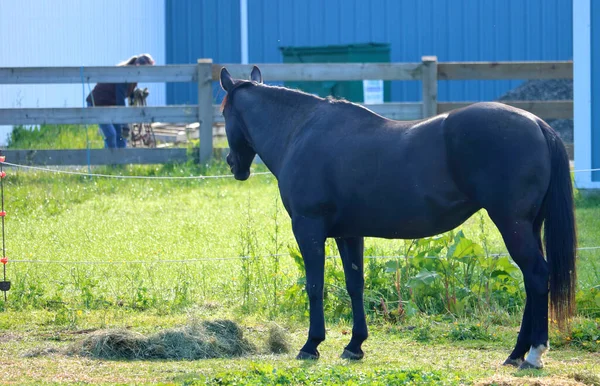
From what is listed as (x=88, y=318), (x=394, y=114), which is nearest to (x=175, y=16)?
(x=394, y=114)

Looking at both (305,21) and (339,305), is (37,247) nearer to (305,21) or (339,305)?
(339,305)

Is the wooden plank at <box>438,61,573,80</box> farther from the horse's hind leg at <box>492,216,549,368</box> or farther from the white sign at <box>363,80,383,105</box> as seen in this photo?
the horse's hind leg at <box>492,216,549,368</box>

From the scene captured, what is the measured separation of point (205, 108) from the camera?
13750 millimetres

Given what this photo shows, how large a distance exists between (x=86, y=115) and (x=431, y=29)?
11054mm

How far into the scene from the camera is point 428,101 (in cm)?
1389

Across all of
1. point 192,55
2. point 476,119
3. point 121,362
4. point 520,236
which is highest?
point 192,55

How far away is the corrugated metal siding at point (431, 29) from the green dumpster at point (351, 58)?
1.35 m

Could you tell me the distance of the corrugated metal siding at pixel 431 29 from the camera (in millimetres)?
21391

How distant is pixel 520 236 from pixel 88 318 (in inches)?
155

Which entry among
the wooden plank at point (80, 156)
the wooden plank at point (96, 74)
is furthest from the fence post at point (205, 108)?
the wooden plank at point (80, 156)

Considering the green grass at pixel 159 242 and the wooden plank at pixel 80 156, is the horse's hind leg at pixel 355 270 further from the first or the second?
the wooden plank at pixel 80 156

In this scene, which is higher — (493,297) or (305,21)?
(305,21)

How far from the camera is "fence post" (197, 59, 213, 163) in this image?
13.8 meters

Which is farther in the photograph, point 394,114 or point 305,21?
point 305,21
